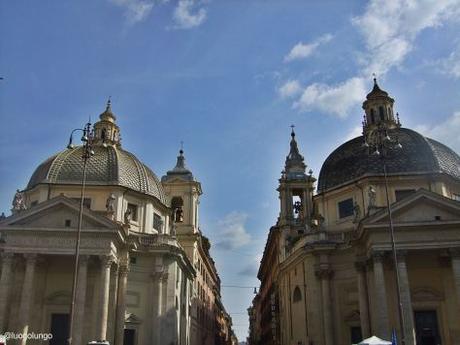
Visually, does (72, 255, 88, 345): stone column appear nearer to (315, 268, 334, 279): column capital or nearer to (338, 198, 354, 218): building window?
(315, 268, 334, 279): column capital

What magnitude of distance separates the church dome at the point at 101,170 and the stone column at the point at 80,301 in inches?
389

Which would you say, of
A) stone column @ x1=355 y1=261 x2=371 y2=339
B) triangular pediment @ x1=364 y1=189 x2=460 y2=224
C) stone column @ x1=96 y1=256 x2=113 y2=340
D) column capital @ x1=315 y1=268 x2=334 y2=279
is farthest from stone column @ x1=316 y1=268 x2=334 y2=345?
stone column @ x1=96 y1=256 x2=113 y2=340

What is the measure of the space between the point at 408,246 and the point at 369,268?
4.02 metres

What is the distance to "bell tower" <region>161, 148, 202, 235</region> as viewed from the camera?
58.9 metres

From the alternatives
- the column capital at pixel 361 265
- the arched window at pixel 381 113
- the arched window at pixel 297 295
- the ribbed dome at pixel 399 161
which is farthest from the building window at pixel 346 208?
the arched window at pixel 381 113

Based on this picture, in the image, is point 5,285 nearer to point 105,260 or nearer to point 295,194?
point 105,260

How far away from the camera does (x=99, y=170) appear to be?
44406 mm

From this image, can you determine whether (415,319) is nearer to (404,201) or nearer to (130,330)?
(404,201)

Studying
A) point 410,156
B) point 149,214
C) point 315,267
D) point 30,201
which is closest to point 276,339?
point 315,267

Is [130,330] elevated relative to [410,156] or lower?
lower

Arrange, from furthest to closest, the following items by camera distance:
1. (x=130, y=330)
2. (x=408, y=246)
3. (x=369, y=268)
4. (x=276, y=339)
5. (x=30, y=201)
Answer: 1. (x=276, y=339)
2. (x=30, y=201)
3. (x=130, y=330)
4. (x=369, y=268)
5. (x=408, y=246)

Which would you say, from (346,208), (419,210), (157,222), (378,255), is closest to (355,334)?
(378,255)

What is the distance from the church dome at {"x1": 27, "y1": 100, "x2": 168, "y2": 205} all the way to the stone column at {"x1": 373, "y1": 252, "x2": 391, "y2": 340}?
22.0 m

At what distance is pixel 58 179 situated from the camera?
4328cm
